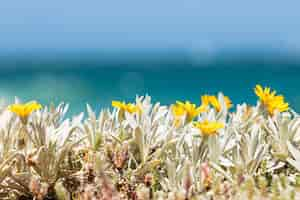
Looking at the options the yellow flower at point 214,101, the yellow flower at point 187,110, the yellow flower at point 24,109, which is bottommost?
the yellow flower at point 24,109

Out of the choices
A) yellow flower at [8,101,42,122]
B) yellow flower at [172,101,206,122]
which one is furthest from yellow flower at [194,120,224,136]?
yellow flower at [8,101,42,122]

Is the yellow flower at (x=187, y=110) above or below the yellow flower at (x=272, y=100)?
below

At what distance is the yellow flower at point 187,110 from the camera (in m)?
2.82

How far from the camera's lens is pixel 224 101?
3062 mm

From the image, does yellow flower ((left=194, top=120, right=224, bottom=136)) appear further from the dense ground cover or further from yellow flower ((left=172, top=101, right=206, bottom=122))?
yellow flower ((left=172, top=101, right=206, bottom=122))

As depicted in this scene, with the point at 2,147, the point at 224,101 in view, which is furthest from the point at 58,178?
the point at 224,101

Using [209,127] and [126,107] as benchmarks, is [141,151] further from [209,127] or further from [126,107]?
[209,127]

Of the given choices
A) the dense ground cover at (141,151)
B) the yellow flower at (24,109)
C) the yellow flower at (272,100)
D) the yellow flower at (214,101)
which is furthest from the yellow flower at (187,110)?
the yellow flower at (24,109)

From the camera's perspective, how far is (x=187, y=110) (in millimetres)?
2830

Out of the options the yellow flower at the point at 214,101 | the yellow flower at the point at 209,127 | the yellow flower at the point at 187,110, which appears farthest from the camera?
the yellow flower at the point at 214,101

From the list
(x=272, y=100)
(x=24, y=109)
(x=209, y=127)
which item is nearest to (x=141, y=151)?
(x=209, y=127)

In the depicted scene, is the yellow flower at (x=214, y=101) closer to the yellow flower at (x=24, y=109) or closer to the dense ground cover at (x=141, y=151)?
the dense ground cover at (x=141, y=151)

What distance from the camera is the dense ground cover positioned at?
96.5 inches

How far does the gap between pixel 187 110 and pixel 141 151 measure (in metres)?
0.31
